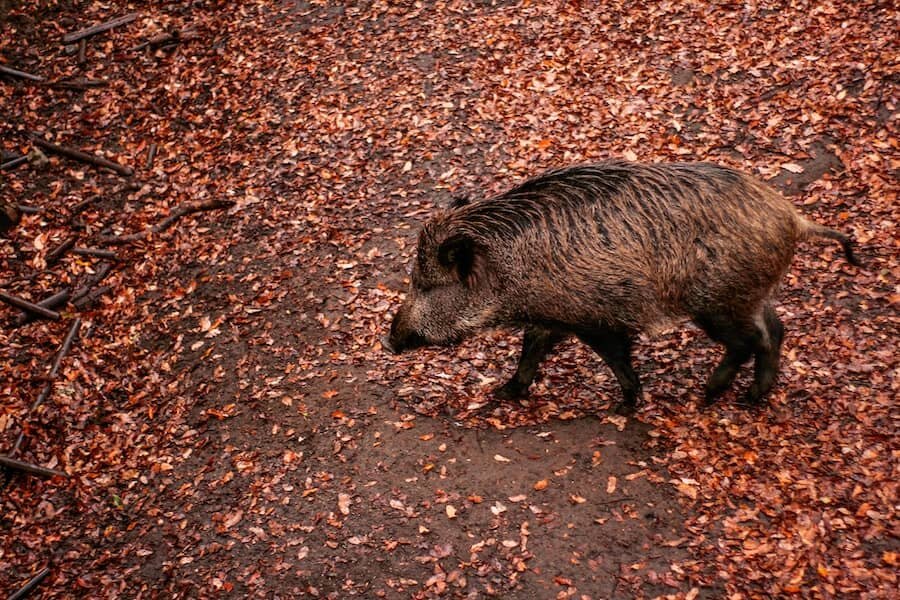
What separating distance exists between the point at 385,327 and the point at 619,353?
2.64 metres

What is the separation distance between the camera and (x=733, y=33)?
1000cm

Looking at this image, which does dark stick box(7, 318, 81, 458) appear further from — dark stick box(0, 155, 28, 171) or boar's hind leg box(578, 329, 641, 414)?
boar's hind leg box(578, 329, 641, 414)

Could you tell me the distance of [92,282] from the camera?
9273 millimetres

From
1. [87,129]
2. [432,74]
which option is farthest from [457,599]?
[87,129]

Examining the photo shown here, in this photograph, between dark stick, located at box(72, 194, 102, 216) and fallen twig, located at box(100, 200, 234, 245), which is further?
dark stick, located at box(72, 194, 102, 216)

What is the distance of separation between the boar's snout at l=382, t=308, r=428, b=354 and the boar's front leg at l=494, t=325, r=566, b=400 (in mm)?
862

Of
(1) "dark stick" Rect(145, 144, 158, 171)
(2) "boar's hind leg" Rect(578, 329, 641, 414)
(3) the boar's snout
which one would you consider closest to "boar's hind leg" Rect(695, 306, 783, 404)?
(2) "boar's hind leg" Rect(578, 329, 641, 414)

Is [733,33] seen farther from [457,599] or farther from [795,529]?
[457,599]

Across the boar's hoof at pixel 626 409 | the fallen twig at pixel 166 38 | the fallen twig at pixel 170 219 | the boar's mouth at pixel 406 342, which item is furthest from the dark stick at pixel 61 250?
the boar's hoof at pixel 626 409

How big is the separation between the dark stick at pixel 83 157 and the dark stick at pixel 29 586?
5598 millimetres

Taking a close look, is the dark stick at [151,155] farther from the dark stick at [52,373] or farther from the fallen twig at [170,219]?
the dark stick at [52,373]

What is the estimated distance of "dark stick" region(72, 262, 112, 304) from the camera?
30.0 ft

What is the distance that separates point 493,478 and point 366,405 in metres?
1.53

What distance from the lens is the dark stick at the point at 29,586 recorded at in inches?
261
